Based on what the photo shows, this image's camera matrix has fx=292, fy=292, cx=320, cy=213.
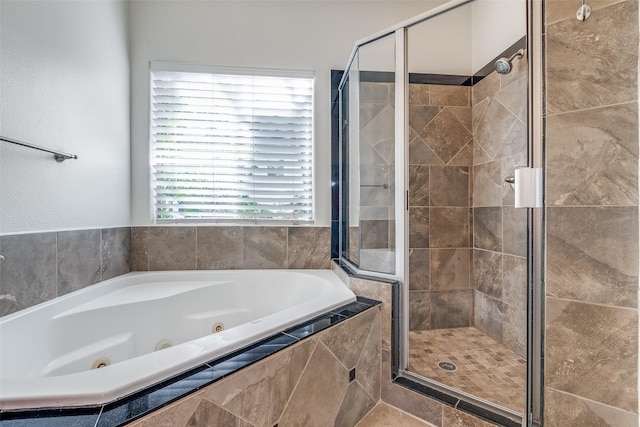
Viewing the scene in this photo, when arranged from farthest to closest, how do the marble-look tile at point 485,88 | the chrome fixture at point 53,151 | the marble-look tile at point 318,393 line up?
the marble-look tile at point 485,88, the chrome fixture at point 53,151, the marble-look tile at point 318,393

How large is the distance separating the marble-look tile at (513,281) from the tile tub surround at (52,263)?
241 centimetres

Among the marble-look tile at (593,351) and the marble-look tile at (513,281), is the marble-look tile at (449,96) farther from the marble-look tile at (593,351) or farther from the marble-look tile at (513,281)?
the marble-look tile at (593,351)

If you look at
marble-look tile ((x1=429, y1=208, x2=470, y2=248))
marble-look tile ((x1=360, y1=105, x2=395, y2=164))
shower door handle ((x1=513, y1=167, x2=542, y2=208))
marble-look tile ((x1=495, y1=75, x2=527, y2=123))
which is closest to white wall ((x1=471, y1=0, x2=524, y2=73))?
marble-look tile ((x1=495, y1=75, x2=527, y2=123))

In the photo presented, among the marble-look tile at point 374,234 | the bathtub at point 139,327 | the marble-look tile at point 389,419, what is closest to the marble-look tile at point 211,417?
the bathtub at point 139,327

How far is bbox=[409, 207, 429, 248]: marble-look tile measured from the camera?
2086 mm

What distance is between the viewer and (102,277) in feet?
5.73

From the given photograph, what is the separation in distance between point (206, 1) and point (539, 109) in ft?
7.49

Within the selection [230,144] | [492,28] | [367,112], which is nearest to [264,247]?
[230,144]

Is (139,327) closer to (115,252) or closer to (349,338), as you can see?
(115,252)

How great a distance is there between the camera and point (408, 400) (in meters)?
1.36

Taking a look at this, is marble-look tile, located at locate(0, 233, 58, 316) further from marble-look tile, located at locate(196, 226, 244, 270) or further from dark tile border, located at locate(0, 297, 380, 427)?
marble-look tile, located at locate(196, 226, 244, 270)

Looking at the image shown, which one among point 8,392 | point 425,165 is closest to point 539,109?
point 425,165

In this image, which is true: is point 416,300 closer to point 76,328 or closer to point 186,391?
point 186,391

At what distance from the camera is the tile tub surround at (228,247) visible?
209cm
